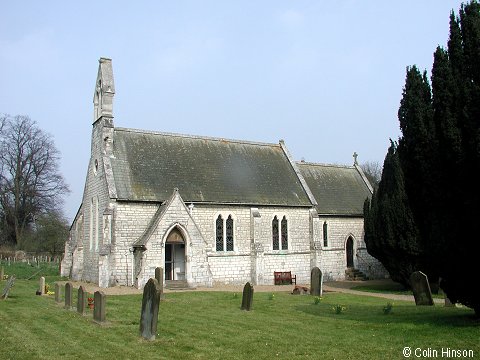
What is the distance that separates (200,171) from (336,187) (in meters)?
12.2

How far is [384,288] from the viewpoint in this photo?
28.9 meters

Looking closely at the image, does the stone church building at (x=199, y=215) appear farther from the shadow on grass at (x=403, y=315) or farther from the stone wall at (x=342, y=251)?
the shadow on grass at (x=403, y=315)

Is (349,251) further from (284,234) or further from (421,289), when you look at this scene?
(421,289)

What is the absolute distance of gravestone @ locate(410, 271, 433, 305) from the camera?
17750 millimetres

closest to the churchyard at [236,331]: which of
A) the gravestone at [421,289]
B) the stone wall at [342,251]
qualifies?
the gravestone at [421,289]

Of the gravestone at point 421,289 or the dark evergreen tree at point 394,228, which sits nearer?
the gravestone at point 421,289

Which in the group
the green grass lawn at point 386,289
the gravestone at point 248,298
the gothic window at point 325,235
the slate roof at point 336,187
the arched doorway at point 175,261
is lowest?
the green grass lawn at point 386,289

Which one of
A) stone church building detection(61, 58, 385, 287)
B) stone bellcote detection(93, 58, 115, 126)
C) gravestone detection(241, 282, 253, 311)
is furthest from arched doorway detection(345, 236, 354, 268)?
gravestone detection(241, 282, 253, 311)

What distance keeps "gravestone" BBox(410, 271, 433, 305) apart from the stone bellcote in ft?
64.4

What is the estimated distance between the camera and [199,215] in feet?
96.1

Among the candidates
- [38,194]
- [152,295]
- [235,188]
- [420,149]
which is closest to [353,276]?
[235,188]

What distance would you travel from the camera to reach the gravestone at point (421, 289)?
17.8 metres

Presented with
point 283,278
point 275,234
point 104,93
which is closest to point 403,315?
point 283,278

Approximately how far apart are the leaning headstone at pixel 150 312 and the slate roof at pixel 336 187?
23.2 meters
